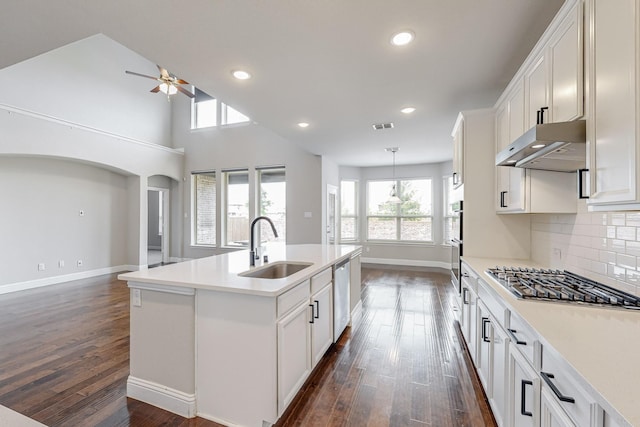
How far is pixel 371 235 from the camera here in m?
7.83

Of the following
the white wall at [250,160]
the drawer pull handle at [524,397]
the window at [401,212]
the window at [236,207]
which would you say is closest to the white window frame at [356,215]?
the window at [401,212]

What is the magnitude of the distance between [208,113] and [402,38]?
22.6 ft

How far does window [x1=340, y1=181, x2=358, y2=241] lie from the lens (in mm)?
7812

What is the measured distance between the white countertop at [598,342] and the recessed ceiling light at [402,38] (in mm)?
1872

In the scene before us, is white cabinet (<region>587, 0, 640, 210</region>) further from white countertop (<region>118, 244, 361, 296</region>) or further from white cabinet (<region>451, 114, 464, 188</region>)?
white cabinet (<region>451, 114, 464, 188</region>)

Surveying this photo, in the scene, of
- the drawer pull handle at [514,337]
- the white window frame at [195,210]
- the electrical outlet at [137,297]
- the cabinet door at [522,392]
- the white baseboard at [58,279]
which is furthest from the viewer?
the white window frame at [195,210]

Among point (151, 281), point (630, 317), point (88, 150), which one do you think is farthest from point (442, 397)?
point (88, 150)

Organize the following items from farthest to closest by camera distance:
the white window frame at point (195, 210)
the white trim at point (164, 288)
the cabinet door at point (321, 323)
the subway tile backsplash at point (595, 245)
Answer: the white window frame at point (195, 210) < the cabinet door at point (321, 323) < the white trim at point (164, 288) < the subway tile backsplash at point (595, 245)

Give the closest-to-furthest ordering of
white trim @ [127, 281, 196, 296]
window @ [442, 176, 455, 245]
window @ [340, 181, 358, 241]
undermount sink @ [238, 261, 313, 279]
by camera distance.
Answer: white trim @ [127, 281, 196, 296] → undermount sink @ [238, 261, 313, 279] → window @ [442, 176, 455, 245] → window @ [340, 181, 358, 241]

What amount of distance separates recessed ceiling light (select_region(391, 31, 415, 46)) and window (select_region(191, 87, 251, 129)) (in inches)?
243

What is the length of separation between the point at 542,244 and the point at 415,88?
6.34ft

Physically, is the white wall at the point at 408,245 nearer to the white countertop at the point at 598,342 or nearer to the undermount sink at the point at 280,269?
the undermount sink at the point at 280,269

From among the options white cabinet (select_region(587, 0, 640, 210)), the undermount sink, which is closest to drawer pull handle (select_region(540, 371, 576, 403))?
white cabinet (select_region(587, 0, 640, 210))

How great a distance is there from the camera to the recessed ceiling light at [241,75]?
2.66 m
